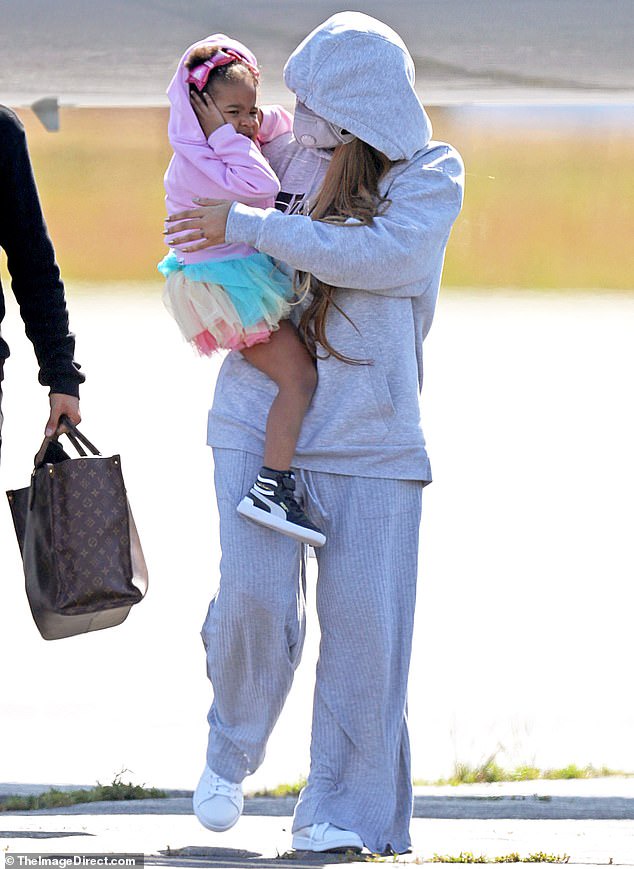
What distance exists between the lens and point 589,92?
4.56 meters

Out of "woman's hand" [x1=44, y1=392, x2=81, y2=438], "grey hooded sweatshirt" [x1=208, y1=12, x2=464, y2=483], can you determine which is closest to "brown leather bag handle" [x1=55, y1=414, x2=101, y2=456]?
"woman's hand" [x1=44, y1=392, x2=81, y2=438]

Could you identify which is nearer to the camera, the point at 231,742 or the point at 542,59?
the point at 231,742

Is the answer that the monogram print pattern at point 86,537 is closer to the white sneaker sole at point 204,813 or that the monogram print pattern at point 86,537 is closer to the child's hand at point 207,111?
the white sneaker sole at point 204,813

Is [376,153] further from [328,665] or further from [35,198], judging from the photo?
[328,665]

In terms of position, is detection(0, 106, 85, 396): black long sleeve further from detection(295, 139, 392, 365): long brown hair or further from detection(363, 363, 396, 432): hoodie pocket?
detection(363, 363, 396, 432): hoodie pocket

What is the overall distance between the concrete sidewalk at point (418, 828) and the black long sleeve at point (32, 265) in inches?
33.3

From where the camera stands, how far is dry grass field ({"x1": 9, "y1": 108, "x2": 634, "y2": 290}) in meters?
7.38

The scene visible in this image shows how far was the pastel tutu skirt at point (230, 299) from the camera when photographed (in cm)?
219

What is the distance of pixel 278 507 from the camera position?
2.20 metres

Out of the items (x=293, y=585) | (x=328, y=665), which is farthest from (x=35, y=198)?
(x=328, y=665)

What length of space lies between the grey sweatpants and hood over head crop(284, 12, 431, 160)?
0.61 metres

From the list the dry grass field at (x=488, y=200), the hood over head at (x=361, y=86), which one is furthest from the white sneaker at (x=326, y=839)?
the dry grass field at (x=488, y=200)

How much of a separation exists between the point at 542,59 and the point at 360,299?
8.56 feet

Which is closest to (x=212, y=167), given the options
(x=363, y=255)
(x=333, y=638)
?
(x=363, y=255)
